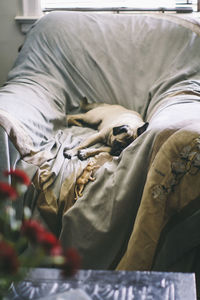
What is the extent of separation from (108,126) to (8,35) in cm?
133

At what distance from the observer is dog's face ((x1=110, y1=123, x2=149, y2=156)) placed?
205 cm

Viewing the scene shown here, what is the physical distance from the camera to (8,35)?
3201 millimetres

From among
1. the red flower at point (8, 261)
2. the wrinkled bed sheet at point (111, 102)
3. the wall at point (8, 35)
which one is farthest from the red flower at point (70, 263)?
the wall at point (8, 35)

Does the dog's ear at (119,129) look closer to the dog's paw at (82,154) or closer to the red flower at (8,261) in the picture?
the dog's paw at (82,154)

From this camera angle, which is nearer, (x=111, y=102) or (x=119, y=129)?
(x=119, y=129)

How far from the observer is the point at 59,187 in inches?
69.9

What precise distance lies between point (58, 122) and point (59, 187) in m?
0.66

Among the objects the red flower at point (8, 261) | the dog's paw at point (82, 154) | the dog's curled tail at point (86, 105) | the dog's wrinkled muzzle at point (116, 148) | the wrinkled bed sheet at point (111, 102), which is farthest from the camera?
the dog's curled tail at point (86, 105)

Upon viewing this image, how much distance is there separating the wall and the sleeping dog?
0.92 metres

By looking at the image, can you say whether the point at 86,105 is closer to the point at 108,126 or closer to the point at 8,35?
the point at 108,126

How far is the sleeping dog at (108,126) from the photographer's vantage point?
6.70 ft

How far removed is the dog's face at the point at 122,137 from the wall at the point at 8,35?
139cm

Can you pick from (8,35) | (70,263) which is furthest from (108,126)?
(70,263)

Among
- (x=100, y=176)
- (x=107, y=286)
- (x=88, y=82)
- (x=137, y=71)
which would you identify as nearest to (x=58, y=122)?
(x=88, y=82)
